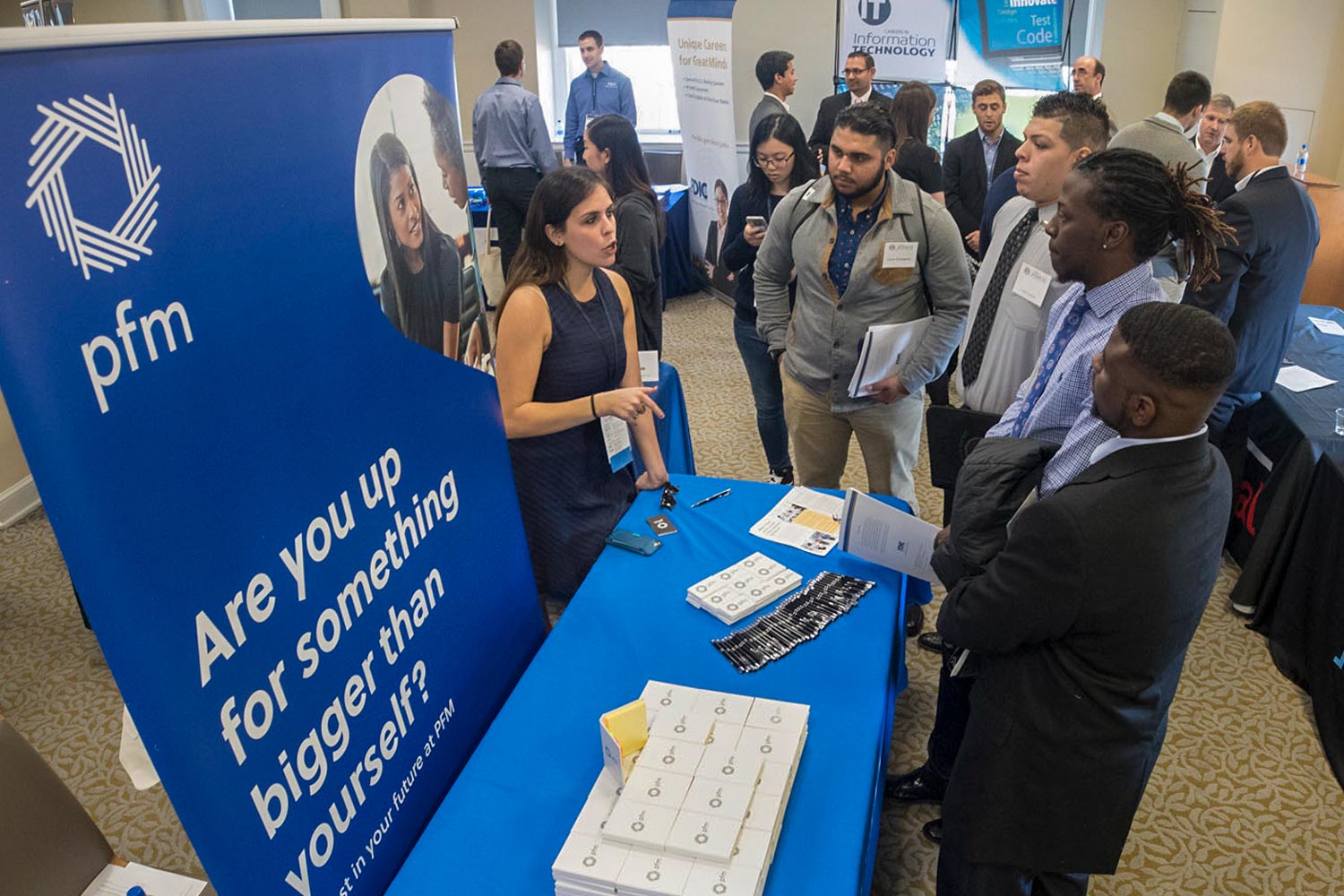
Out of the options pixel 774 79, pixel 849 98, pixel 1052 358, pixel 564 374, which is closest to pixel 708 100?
pixel 849 98

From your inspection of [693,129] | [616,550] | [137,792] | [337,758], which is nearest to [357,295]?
[337,758]

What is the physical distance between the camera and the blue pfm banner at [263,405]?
791 millimetres

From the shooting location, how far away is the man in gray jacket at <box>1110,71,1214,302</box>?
222cm

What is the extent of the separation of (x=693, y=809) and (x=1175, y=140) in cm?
327

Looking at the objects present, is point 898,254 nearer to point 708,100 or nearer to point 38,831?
point 38,831

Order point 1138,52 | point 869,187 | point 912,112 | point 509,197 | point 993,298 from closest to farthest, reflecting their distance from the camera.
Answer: point 993,298 < point 869,187 < point 912,112 < point 509,197 < point 1138,52

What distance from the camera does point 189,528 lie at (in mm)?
944

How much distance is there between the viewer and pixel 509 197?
20.5 feet

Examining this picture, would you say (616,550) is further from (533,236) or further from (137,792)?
(137,792)

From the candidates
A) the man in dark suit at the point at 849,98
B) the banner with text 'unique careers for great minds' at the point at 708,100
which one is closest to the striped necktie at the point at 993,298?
the man in dark suit at the point at 849,98

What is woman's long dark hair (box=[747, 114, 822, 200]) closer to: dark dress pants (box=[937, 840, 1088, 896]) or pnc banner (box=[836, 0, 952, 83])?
dark dress pants (box=[937, 840, 1088, 896])

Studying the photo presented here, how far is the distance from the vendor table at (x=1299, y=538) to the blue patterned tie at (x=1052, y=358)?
136 centimetres

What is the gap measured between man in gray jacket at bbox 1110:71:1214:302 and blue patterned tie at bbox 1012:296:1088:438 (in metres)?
A: 0.23

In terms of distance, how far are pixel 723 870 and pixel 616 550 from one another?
3.25 ft
